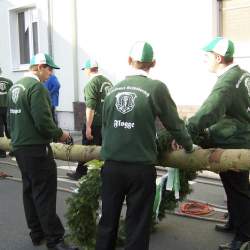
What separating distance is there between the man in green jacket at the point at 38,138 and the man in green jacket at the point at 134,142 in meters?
0.92

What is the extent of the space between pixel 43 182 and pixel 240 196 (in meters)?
1.85

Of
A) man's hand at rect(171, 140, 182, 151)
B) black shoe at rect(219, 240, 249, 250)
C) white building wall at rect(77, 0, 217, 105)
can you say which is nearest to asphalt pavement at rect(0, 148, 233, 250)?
black shoe at rect(219, 240, 249, 250)

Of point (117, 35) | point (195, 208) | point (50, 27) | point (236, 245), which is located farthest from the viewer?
point (50, 27)

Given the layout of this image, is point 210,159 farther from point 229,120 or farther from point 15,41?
point 15,41

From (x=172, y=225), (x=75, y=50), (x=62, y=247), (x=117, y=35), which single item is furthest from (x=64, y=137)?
(x=75, y=50)

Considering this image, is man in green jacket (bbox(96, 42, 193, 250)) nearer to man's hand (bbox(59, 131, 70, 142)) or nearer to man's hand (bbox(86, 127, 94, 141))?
man's hand (bbox(59, 131, 70, 142))

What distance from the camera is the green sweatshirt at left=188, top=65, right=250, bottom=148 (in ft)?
13.5

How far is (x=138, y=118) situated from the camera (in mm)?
3705

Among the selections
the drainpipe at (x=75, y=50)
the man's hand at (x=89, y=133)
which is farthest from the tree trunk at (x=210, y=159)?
the drainpipe at (x=75, y=50)

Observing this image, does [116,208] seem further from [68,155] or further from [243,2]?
[243,2]

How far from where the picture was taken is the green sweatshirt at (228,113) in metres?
4.11

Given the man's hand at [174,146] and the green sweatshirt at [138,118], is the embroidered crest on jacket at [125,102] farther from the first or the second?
the man's hand at [174,146]

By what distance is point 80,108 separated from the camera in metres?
12.7

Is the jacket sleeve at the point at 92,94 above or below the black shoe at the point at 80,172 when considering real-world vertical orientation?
above
